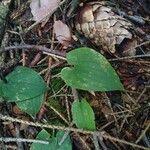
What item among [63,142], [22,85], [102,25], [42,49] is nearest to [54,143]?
[63,142]

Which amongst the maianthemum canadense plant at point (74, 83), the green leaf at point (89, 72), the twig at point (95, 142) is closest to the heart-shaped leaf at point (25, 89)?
the maianthemum canadense plant at point (74, 83)

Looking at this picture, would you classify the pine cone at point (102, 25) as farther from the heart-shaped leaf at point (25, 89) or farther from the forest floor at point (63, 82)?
the heart-shaped leaf at point (25, 89)

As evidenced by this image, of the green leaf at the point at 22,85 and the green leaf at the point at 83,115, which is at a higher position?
the green leaf at the point at 22,85

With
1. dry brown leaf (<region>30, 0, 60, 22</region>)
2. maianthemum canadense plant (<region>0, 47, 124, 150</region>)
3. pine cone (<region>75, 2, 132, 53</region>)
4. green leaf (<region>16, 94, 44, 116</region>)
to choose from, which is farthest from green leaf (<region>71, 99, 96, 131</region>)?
dry brown leaf (<region>30, 0, 60, 22</region>)

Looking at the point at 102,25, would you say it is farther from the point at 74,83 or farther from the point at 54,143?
the point at 54,143

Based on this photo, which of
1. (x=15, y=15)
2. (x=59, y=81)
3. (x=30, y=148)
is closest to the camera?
(x=30, y=148)

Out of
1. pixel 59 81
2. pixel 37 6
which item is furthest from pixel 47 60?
pixel 37 6

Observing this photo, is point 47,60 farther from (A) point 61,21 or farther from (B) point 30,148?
(B) point 30,148
